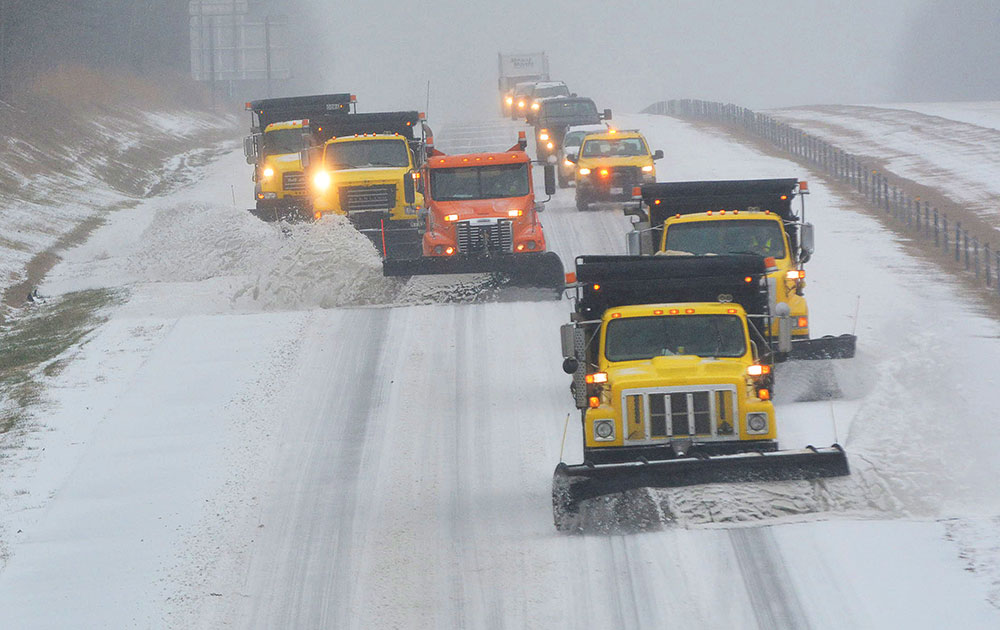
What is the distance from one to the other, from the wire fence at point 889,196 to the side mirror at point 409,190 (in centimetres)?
986

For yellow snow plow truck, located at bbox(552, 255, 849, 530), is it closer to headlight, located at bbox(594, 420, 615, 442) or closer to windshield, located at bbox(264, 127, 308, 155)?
headlight, located at bbox(594, 420, 615, 442)

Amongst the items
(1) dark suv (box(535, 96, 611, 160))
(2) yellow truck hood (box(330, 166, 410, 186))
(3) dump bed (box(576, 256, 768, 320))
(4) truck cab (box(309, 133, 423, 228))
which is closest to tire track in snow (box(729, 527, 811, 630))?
(3) dump bed (box(576, 256, 768, 320))

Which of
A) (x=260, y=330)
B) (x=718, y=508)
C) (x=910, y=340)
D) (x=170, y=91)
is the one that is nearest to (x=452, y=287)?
(x=260, y=330)

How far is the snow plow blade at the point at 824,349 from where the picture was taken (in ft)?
55.5

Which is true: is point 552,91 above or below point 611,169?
above

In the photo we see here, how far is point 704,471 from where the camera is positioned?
37.9 ft

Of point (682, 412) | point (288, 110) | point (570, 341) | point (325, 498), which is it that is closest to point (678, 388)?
point (682, 412)

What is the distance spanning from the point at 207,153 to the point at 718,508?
5180 centimetres

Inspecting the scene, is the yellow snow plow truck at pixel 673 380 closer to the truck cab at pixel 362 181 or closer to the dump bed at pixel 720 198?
the dump bed at pixel 720 198

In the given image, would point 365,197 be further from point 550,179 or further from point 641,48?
point 641,48

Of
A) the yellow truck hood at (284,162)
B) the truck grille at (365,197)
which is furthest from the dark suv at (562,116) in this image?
the truck grille at (365,197)

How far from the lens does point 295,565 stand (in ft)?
39.8

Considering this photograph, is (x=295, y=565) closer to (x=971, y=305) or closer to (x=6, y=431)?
(x=6, y=431)

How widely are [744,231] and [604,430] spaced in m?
6.02
